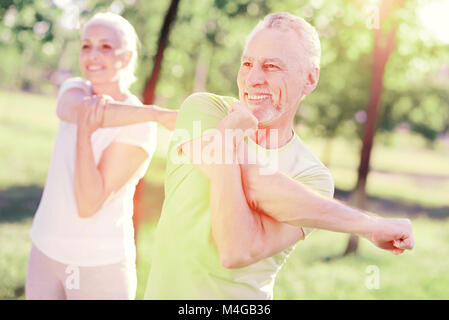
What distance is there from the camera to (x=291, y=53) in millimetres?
1996

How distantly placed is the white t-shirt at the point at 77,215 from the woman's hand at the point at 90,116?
229 millimetres

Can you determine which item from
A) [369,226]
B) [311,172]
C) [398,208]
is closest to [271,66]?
[311,172]

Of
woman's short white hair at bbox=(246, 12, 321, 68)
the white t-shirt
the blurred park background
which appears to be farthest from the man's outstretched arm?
the blurred park background

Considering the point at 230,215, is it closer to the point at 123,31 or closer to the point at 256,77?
the point at 256,77

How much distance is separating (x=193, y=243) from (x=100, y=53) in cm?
148

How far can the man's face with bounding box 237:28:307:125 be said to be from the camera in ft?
6.45

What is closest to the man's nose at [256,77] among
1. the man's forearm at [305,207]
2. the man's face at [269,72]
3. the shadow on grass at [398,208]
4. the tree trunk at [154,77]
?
the man's face at [269,72]

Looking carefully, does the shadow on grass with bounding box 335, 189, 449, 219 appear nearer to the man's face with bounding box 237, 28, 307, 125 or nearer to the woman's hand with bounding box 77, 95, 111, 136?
the woman's hand with bounding box 77, 95, 111, 136

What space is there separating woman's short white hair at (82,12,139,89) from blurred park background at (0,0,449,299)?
281 centimetres

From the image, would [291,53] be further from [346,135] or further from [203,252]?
[346,135]

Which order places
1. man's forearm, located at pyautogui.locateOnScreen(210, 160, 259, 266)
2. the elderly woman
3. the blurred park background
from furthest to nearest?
the blurred park background < the elderly woman < man's forearm, located at pyautogui.locateOnScreen(210, 160, 259, 266)

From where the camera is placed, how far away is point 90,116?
2.53 m

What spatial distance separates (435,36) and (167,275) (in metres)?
9.65

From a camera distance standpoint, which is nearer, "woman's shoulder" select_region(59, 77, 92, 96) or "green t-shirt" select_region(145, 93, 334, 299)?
"green t-shirt" select_region(145, 93, 334, 299)
